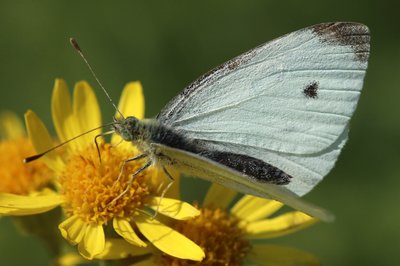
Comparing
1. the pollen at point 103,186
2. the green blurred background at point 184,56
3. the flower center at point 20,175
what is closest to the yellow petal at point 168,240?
the pollen at point 103,186

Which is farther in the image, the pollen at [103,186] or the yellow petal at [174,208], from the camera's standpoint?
the pollen at [103,186]

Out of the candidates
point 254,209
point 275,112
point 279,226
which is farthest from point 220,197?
point 275,112

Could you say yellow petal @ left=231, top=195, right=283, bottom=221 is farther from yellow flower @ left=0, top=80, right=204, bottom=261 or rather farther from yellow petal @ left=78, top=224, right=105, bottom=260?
yellow petal @ left=78, top=224, right=105, bottom=260

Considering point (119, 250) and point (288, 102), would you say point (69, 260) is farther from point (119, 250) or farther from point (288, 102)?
point (288, 102)

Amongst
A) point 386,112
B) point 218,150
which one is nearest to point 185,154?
point 218,150

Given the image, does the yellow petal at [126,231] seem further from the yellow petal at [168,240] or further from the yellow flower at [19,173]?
the yellow flower at [19,173]

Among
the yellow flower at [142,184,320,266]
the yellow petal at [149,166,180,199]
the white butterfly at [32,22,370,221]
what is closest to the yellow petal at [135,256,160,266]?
the yellow flower at [142,184,320,266]

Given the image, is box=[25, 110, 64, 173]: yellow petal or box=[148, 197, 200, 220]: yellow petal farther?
box=[25, 110, 64, 173]: yellow petal
